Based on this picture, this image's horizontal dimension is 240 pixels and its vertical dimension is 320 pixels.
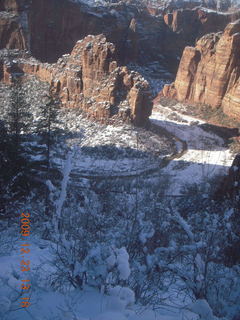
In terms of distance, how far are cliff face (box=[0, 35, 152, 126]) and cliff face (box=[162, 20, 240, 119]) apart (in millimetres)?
9621

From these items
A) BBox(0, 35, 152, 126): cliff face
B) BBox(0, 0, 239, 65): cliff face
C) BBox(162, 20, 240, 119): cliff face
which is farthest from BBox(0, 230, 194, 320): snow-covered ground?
BBox(0, 0, 239, 65): cliff face

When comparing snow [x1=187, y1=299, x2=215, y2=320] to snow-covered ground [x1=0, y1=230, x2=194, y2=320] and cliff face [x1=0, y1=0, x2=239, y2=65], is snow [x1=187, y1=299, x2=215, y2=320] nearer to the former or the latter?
snow-covered ground [x1=0, y1=230, x2=194, y2=320]

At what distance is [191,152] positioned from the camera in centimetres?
2166

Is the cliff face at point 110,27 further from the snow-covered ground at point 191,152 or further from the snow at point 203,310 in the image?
the snow at point 203,310

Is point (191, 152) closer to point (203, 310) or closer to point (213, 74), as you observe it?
point (213, 74)

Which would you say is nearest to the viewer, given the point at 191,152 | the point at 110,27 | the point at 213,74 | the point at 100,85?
the point at 191,152

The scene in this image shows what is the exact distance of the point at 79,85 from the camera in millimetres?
25969

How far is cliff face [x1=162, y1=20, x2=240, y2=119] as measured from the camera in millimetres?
26875

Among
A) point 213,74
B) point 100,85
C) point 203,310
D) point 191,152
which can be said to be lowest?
point 191,152

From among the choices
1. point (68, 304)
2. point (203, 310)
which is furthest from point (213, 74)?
point (68, 304)

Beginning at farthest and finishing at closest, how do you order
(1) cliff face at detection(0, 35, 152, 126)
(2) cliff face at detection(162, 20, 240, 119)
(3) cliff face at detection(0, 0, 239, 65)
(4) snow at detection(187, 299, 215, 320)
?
(3) cliff face at detection(0, 0, 239, 65) → (2) cliff face at detection(162, 20, 240, 119) → (1) cliff face at detection(0, 35, 152, 126) → (4) snow at detection(187, 299, 215, 320)

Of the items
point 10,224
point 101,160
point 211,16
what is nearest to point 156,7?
point 211,16

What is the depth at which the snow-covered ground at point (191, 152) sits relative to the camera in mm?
16809

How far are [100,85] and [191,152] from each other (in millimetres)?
10259
